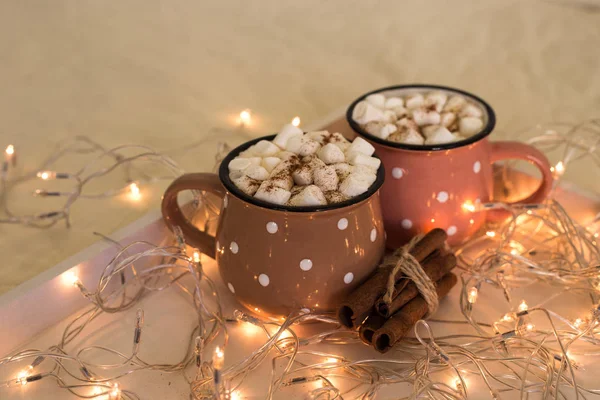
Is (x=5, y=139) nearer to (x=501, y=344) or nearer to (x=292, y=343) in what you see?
(x=292, y=343)

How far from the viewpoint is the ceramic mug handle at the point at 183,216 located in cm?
73

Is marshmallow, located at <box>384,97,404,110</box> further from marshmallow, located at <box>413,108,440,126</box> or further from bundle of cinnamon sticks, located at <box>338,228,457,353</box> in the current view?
bundle of cinnamon sticks, located at <box>338,228,457,353</box>

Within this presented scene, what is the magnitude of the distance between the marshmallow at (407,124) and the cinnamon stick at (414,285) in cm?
15

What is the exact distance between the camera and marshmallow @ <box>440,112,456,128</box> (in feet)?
2.67

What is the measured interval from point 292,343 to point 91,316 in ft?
0.72

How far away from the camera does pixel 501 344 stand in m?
0.70

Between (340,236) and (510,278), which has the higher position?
(340,236)

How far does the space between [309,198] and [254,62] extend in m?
0.91

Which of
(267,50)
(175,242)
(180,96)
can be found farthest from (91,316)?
(267,50)

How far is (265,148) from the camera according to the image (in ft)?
2.39

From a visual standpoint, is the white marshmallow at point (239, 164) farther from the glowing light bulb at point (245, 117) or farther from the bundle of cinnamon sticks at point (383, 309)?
the glowing light bulb at point (245, 117)

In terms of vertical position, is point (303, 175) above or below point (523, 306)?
above

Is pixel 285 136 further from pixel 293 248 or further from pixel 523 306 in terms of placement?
pixel 523 306

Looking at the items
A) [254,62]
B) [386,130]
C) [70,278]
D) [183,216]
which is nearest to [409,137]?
[386,130]
